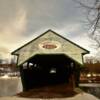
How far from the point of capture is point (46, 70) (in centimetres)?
2583

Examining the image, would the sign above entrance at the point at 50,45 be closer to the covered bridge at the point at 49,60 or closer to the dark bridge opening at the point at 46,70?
the covered bridge at the point at 49,60

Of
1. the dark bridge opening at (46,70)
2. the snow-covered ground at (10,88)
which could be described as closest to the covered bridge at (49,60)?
the dark bridge opening at (46,70)

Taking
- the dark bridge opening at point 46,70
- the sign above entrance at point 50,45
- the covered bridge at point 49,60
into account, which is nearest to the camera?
the covered bridge at point 49,60

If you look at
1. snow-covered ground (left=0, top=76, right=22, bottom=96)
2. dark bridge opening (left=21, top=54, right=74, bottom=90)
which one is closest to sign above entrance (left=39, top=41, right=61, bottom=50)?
dark bridge opening (left=21, top=54, right=74, bottom=90)

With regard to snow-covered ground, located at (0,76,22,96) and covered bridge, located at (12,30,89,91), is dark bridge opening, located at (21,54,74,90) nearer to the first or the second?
covered bridge, located at (12,30,89,91)

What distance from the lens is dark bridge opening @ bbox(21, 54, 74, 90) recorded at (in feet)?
75.0

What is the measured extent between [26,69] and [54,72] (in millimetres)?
3914

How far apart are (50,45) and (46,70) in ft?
16.1

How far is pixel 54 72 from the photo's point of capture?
2605 cm

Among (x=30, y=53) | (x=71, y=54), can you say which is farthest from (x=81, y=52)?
Result: (x=30, y=53)

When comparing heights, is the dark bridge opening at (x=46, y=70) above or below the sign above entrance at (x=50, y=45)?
below

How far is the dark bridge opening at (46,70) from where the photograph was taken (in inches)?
900

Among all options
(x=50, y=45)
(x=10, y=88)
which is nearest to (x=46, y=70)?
(x=50, y=45)

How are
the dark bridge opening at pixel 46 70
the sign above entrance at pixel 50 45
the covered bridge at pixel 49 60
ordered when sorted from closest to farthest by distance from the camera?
the covered bridge at pixel 49 60 < the sign above entrance at pixel 50 45 < the dark bridge opening at pixel 46 70
